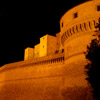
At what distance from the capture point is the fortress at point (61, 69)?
380 inches

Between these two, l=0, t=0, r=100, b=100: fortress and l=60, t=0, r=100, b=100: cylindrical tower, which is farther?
l=0, t=0, r=100, b=100: fortress

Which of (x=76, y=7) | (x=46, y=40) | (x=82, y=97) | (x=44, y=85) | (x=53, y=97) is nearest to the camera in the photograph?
(x=82, y=97)

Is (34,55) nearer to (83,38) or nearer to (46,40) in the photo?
(46,40)

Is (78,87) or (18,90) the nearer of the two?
(78,87)

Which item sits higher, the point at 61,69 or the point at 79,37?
the point at 79,37

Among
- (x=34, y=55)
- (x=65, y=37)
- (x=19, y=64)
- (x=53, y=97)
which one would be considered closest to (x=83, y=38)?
(x=65, y=37)

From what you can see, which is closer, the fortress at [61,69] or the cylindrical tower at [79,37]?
the cylindrical tower at [79,37]

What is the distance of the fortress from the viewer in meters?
9.66

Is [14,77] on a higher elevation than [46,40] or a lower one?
lower

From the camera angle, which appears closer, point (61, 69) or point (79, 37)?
point (79, 37)

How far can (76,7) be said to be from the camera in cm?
1062

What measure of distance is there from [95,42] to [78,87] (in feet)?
9.58

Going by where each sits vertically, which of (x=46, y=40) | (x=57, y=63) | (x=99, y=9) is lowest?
(x=57, y=63)

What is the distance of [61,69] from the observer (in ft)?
42.4
